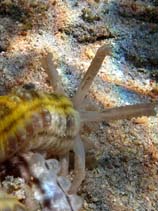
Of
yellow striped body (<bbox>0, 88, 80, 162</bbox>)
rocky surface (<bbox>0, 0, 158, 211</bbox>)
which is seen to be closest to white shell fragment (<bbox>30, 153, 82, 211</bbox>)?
yellow striped body (<bbox>0, 88, 80, 162</bbox>)

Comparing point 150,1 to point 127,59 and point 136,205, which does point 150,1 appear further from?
point 136,205

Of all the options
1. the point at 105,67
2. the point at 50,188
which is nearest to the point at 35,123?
the point at 50,188

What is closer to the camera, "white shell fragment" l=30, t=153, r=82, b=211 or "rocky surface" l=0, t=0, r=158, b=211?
"white shell fragment" l=30, t=153, r=82, b=211

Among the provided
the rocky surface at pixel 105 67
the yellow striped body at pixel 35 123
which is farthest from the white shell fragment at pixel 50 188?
the rocky surface at pixel 105 67

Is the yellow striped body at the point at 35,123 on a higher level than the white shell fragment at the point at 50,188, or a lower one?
higher

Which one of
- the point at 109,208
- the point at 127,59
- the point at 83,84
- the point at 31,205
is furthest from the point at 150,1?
the point at 31,205

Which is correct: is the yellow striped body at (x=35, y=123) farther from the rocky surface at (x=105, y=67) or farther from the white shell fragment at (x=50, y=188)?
the rocky surface at (x=105, y=67)

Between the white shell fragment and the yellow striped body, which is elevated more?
the yellow striped body

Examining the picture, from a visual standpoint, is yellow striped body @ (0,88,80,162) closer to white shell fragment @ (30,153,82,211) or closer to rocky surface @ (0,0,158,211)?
white shell fragment @ (30,153,82,211)
